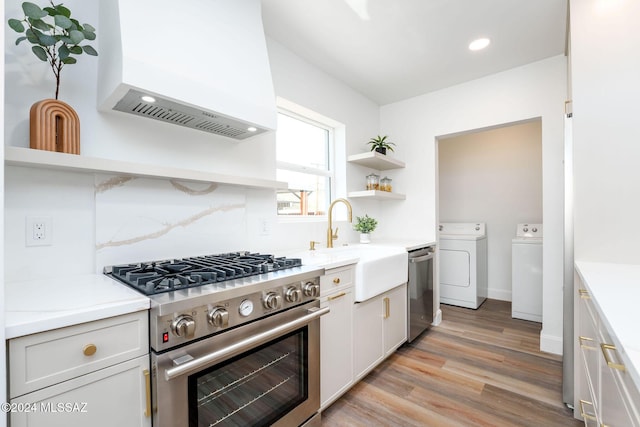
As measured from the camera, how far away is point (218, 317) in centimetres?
111

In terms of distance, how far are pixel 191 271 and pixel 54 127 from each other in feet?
2.65

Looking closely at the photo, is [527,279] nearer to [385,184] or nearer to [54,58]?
[385,184]

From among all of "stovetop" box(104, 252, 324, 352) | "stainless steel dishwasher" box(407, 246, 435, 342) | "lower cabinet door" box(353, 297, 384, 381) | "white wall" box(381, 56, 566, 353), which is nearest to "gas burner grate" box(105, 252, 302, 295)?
"stovetop" box(104, 252, 324, 352)

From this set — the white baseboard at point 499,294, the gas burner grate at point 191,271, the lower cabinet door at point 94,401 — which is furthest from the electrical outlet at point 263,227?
the white baseboard at point 499,294

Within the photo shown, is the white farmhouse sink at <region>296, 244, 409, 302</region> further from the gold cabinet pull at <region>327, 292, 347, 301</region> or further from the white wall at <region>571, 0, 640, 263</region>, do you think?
the white wall at <region>571, 0, 640, 263</region>

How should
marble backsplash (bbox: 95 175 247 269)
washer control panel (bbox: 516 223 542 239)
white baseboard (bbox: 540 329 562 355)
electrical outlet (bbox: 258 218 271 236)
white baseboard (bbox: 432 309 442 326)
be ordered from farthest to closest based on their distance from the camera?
washer control panel (bbox: 516 223 542 239) < white baseboard (bbox: 432 309 442 326) < white baseboard (bbox: 540 329 562 355) < electrical outlet (bbox: 258 218 271 236) < marble backsplash (bbox: 95 175 247 269)

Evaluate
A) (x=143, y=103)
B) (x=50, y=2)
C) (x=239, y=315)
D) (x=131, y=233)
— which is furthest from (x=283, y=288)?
(x=50, y=2)

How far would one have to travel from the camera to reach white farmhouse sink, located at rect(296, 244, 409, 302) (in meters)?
1.87

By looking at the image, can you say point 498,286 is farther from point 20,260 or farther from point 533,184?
point 20,260

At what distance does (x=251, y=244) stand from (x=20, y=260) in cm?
116

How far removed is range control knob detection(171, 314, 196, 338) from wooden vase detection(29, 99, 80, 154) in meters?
0.88

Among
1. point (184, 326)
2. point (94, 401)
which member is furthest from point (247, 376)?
point (94, 401)

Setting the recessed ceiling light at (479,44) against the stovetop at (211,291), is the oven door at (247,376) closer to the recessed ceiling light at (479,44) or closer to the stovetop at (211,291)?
the stovetop at (211,291)

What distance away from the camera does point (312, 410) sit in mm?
1549
